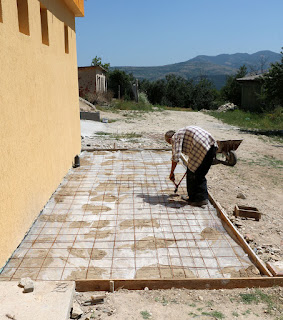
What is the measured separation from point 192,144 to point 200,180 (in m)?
0.60

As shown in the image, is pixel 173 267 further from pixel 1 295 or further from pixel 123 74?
pixel 123 74

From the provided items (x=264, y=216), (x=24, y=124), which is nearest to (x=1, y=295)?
(x=24, y=124)

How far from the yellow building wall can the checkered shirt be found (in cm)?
202

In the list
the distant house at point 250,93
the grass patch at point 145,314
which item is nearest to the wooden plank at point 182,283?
the grass patch at point 145,314

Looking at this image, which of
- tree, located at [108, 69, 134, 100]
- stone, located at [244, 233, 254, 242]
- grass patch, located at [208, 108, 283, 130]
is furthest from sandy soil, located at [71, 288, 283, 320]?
tree, located at [108, 69, 134, 100]

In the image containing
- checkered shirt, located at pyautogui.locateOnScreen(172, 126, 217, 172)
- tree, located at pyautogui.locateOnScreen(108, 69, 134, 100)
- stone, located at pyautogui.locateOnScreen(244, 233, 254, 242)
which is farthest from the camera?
tree, located at pyautogui.locateOnScreen(108, 69, 134, 100)

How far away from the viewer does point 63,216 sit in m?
4.71

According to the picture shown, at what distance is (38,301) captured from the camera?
2.78 metres

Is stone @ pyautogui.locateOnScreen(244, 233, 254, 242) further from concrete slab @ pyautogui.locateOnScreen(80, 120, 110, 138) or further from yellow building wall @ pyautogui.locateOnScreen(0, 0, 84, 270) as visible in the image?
concrete slab @ pyautogui.locateOnScreen(80, 120, 110, 138)

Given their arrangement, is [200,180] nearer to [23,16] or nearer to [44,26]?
[23,16]

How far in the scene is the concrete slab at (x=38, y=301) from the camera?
262 centimetres

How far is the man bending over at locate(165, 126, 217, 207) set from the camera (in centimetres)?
491

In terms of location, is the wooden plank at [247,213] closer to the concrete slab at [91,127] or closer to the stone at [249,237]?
the stone at [249,237]

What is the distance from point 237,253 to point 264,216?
1817 mm
